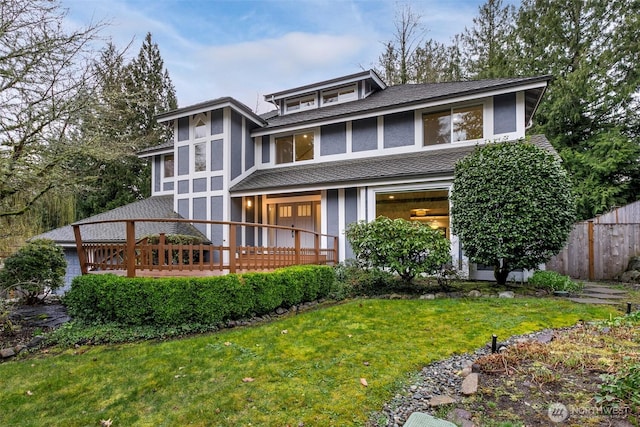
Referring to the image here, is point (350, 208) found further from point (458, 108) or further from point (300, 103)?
point (300, 103)

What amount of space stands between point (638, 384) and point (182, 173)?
12.8 metres

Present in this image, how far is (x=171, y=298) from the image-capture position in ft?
16.0

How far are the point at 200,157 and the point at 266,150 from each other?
2564mm

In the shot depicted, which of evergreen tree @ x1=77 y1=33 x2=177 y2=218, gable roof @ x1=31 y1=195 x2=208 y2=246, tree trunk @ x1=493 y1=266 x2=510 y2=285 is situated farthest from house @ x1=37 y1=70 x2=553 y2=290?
evergreen tree @ x1=77 y1=33 x2=177 y2=218

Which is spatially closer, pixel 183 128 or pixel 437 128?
pixel 437 128

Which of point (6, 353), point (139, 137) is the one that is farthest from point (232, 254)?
point (139, 137)

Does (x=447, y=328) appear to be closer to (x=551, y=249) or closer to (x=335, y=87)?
(x=551, y=249)

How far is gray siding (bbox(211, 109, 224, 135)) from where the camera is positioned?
36.8ft

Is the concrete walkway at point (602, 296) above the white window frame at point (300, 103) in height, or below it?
below

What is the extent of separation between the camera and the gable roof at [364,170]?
28.2 ft

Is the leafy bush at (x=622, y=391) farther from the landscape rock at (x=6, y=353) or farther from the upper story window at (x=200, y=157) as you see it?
the upper story window at (x=200, y=157)

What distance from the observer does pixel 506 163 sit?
631 centimetres

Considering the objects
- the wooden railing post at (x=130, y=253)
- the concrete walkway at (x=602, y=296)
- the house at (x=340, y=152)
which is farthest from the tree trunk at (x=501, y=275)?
the wooden railing post at (x=130, y=253)

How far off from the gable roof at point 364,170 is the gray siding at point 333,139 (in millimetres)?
507
